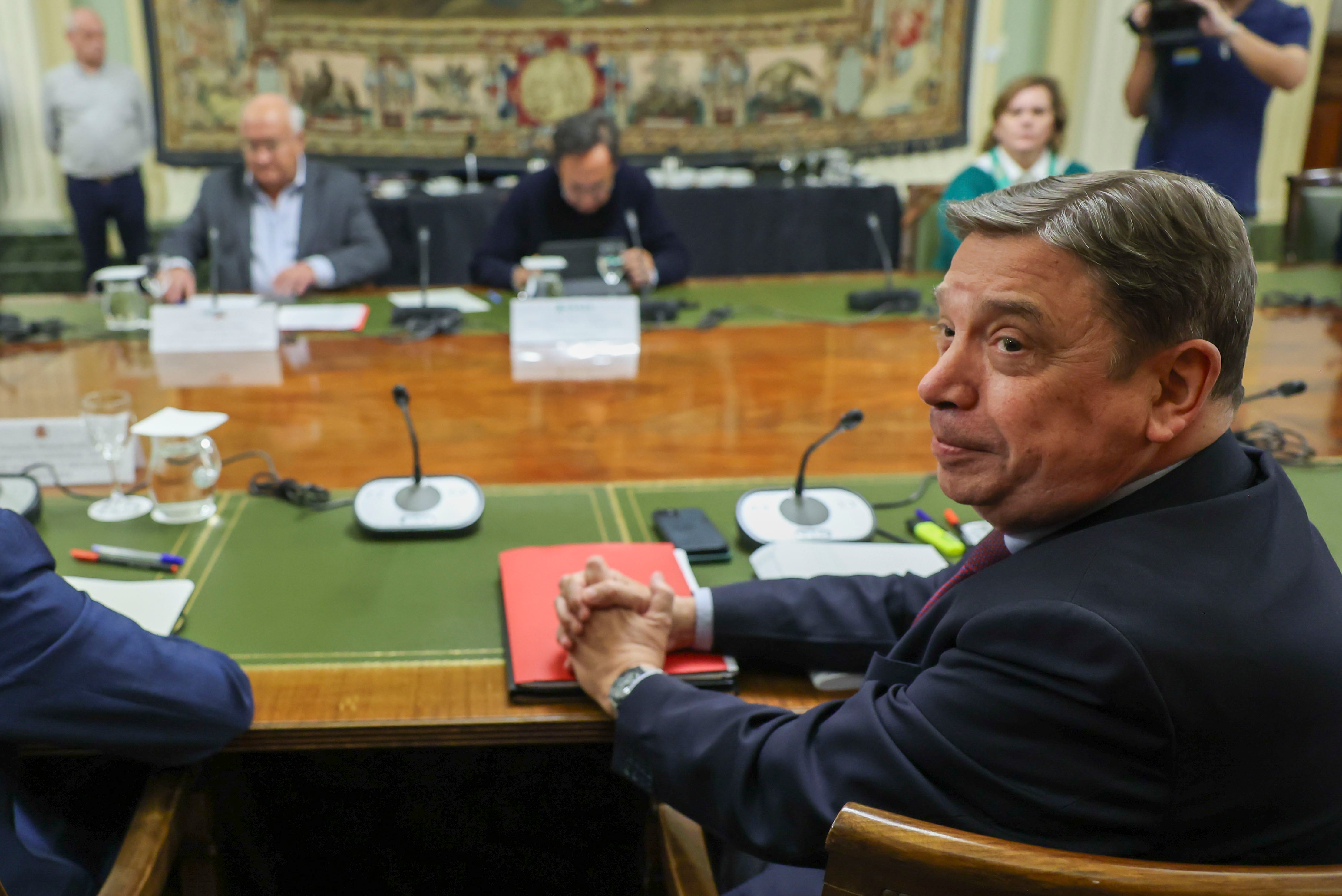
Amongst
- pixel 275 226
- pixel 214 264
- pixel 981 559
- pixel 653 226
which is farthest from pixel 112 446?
pixel 653 226

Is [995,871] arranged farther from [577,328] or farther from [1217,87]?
[1217,87]

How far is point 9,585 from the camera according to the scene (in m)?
0.92

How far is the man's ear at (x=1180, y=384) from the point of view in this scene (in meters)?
0.79

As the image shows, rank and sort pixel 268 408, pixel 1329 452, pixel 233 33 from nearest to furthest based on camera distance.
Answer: pixel 1329 452, pixel 268 408, pixel 233 33

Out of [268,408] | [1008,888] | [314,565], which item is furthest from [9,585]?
[268,408]

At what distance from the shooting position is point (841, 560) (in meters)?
1.41

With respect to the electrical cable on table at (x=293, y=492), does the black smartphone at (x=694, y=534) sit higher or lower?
higher

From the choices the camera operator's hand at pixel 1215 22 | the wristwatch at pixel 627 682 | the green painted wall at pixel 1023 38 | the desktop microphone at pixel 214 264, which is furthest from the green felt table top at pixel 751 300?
the green painted wall at pixel 1023 38

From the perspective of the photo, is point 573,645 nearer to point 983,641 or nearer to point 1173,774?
point 983,641

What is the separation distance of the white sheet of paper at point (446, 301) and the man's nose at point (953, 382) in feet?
7.01

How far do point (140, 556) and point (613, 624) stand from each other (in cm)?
68

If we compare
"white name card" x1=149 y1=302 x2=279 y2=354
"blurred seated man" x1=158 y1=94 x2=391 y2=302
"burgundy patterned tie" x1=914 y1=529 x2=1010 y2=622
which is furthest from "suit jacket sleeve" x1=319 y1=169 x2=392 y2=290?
"burgundy patterned tie" x1=914 y1=529 x2=1010 y2=622

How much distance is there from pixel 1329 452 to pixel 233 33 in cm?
581

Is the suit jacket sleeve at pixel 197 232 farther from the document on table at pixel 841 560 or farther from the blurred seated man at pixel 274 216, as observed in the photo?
the document on table at pixel 841 560
